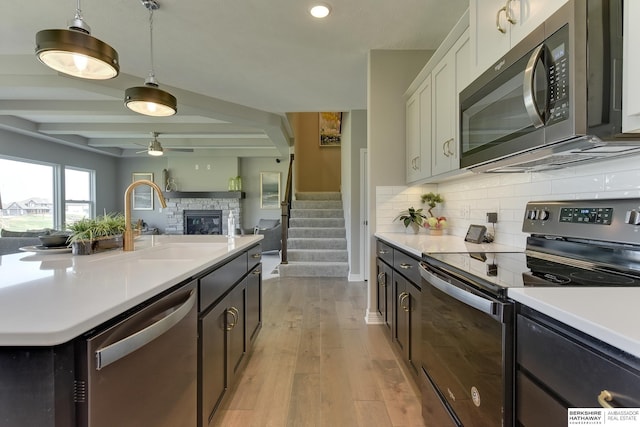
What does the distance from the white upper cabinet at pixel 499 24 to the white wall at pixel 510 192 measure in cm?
64

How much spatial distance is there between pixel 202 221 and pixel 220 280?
825 centimetres

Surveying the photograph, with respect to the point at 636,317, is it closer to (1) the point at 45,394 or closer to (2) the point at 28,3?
(1) the point at 45,394

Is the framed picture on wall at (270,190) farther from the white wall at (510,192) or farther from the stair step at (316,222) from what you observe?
the white wall at (510,192)

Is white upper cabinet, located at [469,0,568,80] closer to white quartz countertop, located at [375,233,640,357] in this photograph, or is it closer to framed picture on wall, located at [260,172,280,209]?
white quartz countertop, located at [375,233,640,357]

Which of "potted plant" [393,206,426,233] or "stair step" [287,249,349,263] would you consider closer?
"potted plant" [393,206,426,233]

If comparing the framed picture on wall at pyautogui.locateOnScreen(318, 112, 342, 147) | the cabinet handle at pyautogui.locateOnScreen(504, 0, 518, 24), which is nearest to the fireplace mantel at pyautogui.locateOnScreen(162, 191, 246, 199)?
the framed picture on wall at pyautogui.locateOnScreen(318, 112, 342, 147)

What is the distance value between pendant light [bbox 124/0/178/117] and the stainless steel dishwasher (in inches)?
58.1

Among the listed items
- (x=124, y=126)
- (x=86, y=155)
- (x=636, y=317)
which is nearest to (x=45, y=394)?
(x=636, y=317)

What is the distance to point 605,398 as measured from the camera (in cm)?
59

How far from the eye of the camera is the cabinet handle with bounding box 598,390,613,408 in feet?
1.90

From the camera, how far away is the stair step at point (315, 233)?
19.0 ft

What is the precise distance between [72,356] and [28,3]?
9.80ft

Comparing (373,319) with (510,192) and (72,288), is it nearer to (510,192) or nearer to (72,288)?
(510,192)

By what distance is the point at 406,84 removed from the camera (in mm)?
2994
